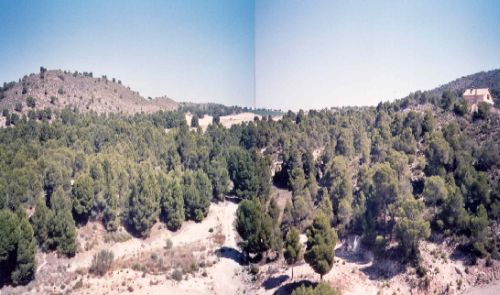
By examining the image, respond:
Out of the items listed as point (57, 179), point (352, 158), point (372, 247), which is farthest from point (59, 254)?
point (352, 158)

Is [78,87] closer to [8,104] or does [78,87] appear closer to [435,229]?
[8,104]

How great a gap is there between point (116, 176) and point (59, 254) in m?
13.2

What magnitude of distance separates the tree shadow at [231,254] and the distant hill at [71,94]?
79.8 m

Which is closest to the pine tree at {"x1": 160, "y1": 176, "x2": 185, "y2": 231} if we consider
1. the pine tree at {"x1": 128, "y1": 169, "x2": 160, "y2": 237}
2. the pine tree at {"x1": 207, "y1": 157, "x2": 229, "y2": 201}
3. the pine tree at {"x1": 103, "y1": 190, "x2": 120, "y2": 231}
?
the pine tree at {"x1": 128, "y1": 169, "x2": 160, "y2": 237}

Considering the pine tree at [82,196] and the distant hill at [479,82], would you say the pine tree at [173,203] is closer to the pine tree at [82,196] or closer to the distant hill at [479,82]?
the pine tree at [82,196]

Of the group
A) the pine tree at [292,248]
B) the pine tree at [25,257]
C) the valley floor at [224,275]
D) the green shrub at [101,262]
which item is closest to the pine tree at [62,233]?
the valley floor at [224,275]

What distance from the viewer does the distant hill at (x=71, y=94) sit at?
358 ft

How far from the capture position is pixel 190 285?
35000mm

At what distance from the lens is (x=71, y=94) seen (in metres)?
124

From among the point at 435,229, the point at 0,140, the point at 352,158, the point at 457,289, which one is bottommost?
the point at 457,289

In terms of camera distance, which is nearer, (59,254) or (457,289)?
(457,289)

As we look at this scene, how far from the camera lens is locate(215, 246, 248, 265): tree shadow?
40344 millimetres

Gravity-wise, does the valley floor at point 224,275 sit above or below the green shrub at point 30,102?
below

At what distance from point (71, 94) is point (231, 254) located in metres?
103
